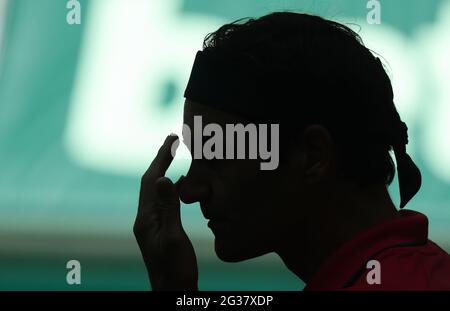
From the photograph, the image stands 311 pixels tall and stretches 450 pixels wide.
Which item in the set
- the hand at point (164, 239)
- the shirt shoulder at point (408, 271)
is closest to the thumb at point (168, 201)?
the hand at point (164, 239)

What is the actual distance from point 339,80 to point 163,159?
289 millimetres

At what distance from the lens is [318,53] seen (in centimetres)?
87

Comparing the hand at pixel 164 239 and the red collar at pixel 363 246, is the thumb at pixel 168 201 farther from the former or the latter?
the red collar at pixel 363 246

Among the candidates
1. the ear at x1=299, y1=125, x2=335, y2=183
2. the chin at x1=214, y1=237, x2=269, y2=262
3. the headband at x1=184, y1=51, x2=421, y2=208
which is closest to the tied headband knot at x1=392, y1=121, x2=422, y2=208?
the headband at x1=184, y1=51, x2=421, y2=208

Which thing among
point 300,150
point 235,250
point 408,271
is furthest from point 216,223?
point 408,271

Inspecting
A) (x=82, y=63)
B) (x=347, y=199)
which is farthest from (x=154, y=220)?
(x=82, y=63)

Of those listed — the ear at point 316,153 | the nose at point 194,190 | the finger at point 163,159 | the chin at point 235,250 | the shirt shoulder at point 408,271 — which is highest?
the finger at point 163,159

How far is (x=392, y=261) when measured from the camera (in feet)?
2.50

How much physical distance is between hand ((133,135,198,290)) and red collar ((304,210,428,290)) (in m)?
0.19

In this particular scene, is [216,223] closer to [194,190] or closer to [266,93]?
[194,190]

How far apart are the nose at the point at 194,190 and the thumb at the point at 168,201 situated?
3cm

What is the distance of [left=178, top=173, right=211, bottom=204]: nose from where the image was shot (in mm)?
869

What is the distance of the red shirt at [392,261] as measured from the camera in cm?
73

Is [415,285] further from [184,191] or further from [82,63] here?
[82,63]
